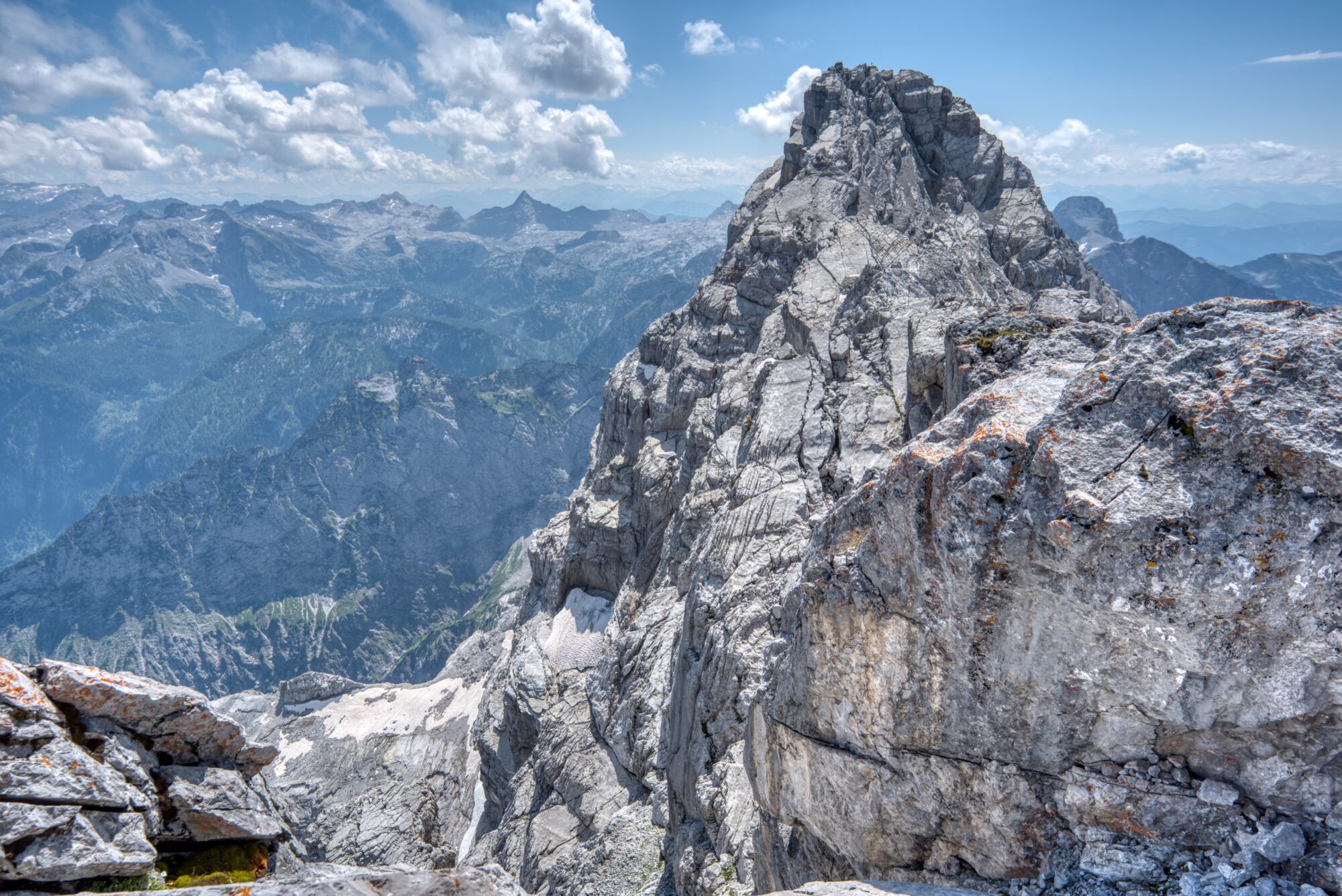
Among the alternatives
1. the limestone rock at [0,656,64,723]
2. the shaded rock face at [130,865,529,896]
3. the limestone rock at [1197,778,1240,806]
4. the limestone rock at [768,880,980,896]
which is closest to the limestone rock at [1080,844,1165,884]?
the limestone rock at [1197,778,1240,806]

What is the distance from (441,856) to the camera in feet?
112

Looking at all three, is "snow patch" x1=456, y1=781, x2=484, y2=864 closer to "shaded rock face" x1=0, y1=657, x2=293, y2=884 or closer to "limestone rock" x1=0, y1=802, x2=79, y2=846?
"shaded rock face" x1=0, y1=657, x2=293, y2=884

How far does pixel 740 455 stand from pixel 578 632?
3413cm

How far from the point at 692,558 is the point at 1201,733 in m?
29.8

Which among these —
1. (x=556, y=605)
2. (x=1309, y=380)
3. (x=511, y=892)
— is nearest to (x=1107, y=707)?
(x=1309, y=380)

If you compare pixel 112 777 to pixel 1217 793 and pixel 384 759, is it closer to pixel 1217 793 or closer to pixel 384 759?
pixel 1217 793

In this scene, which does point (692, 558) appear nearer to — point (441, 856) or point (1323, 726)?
point (441, 856)

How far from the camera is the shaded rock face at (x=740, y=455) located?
2422 cm

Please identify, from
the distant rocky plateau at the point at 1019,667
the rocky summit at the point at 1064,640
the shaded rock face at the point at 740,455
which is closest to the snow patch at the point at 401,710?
the shaded rock face at the point at 740,455

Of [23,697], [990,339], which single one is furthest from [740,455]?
[23,697]

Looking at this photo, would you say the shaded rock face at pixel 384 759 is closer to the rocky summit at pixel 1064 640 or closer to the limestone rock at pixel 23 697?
the limestone rock at pixel 23 697

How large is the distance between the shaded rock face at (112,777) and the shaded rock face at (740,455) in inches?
489

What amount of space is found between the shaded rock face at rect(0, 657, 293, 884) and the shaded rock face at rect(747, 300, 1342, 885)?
13.7 meters

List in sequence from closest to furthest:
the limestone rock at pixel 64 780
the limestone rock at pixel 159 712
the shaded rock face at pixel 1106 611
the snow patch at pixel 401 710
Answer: the shaded rock face at pixel 1106 611 → the limestone rock at pixel 64 780 → the limestone rock at pixel 159 712 → the snow patch at pixel 401 710
